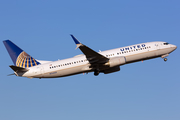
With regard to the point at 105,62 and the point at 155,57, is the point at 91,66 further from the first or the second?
the point at 155,57

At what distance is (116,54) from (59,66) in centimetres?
1125

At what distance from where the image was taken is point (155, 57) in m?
55.2

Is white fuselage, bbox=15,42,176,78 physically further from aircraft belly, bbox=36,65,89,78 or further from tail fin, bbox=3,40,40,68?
tail fin, bbox=3,40,40,68

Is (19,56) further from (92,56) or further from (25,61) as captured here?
(92,56)

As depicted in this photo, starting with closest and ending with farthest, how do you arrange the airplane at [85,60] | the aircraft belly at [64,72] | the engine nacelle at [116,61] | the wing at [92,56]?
the wing at [92,56], the engine nacelle at [116,61], the airplane at [85,60], the aircraft belly at [64,72]

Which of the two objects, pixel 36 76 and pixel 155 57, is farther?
pixel 155 57

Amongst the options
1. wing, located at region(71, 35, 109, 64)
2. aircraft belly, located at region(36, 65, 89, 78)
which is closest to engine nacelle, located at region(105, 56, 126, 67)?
wing, located at region(71, 35, 109, 64)

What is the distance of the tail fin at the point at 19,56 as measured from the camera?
54.2 metres

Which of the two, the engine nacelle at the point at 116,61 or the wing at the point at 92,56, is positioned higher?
the wing at the point at 92,56

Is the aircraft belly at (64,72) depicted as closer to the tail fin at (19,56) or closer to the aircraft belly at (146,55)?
the tail fin at (19,56)

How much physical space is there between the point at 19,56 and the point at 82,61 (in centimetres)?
1316

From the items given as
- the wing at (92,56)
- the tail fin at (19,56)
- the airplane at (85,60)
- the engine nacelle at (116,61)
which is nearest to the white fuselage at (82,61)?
the airplane at (85,60)

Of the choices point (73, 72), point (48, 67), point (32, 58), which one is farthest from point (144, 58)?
point (32, 58)

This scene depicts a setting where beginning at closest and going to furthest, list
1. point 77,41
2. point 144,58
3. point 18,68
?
point 77,41 < point 18,68 < point 144,58
